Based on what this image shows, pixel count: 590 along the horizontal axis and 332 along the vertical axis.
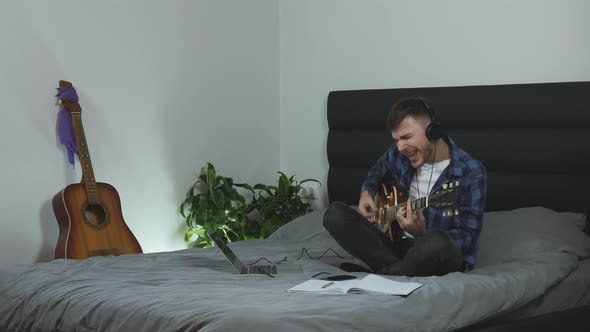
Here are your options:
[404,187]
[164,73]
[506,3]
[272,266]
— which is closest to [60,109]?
[164,73]

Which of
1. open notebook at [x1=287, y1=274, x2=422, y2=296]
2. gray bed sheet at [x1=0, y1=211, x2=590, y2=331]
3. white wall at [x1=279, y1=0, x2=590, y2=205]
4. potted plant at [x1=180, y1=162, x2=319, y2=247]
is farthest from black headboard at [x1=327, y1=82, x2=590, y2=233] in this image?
open notebook at [x1=287, y1=274, x2=422, y2=296]

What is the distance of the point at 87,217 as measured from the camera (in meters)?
3.54

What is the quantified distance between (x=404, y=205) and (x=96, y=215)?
60.1 inches

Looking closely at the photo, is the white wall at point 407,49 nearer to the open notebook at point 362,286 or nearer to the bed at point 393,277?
the bed at point 393,277

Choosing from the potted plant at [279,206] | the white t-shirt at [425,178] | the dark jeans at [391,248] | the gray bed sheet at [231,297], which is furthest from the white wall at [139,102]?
the white t-shirt at [425,178]

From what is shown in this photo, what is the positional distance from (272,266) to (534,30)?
1.72 meters

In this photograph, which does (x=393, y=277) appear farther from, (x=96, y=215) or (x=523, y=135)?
(x=96, y=215)

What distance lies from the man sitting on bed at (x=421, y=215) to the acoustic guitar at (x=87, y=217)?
1095 mm

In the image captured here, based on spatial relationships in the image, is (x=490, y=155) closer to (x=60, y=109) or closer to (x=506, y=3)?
(x=506, y=3)

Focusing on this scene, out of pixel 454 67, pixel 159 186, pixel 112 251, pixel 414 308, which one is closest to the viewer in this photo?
pixel 414 308

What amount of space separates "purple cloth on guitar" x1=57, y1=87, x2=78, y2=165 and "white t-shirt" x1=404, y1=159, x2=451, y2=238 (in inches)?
63.8

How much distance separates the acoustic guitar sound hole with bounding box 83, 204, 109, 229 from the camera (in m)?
3.53

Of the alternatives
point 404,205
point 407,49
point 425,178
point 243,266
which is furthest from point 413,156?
point 407,49

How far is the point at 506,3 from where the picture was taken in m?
3.70
